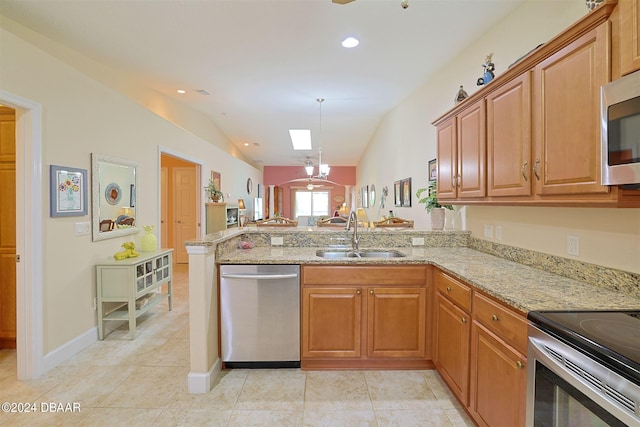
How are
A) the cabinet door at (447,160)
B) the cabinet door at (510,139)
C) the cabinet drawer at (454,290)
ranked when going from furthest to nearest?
the cabinet door at (447,160)
the cabinet drawer at (454,290)
the cabinet door at (510,139)

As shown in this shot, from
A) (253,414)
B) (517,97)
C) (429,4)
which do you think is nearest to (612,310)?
(517,97)

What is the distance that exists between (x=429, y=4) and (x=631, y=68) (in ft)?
5.75

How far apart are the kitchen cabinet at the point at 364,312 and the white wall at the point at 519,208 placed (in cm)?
81

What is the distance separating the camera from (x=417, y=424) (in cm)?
184

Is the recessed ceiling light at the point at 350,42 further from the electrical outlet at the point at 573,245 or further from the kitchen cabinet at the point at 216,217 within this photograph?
the kitchen cabinet at the point at 216,217

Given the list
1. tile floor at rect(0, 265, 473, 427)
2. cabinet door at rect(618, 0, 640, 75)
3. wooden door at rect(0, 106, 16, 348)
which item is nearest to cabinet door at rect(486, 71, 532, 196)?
cabinet door at rect(618, 0, 640, 75)

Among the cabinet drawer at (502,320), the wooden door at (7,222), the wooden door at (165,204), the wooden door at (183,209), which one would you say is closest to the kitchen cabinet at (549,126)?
the cabinet drawer at (502,320)

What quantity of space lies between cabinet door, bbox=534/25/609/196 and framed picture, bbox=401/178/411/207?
3.13 metres

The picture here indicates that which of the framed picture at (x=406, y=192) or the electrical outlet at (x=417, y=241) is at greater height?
the framed picture at (x=406, y=192)

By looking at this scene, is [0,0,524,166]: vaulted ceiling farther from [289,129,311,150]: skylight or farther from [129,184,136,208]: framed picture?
[289,129,311,150]: skylight

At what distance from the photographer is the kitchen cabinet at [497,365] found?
134 centimetres

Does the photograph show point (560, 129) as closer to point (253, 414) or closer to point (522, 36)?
point (522, 36)

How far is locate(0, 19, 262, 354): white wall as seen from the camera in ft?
7.61

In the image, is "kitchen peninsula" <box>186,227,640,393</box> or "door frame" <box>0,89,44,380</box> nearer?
"kitchen peninsula" <box>186,227,640,393</box>
